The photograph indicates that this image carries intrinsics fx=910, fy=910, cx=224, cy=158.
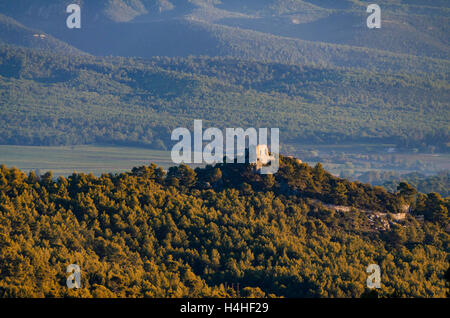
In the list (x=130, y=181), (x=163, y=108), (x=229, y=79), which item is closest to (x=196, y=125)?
(x=163, y=108)

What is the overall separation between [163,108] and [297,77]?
89.6 feet

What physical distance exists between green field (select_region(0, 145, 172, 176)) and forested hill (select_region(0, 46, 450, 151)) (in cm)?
417

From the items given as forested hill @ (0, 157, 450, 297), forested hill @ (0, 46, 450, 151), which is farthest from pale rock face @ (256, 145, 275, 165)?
forested hill @ (0, 46, 450, 151)

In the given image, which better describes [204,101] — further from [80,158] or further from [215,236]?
[215,236]

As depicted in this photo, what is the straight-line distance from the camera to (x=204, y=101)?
161500 millimetres

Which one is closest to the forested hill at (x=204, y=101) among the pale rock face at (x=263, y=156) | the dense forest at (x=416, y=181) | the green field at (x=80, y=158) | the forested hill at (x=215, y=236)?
the green field at (x=80, y=158)

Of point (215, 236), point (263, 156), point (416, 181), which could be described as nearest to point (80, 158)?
point (416, 181)

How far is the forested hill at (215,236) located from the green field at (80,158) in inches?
2675

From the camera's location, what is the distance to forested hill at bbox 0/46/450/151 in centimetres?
15050

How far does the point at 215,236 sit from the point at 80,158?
9141 cm

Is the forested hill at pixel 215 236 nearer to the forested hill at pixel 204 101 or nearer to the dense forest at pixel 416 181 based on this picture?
the dense forest at pixel 416 181

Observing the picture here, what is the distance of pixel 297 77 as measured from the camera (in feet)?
563

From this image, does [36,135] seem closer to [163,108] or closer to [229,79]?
[163,108]
